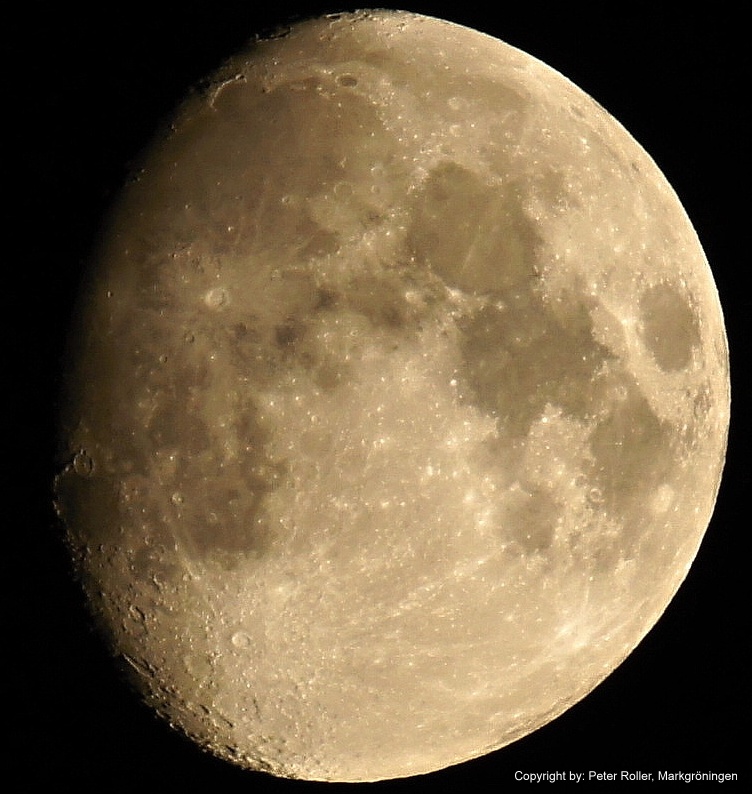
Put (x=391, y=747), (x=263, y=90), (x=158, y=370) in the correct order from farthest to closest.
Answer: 1. (x=391, y=747)
2. (x=263, y=90)
3. (x=158, y=370)

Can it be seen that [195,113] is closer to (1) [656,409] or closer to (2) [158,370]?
(2) [158,370]

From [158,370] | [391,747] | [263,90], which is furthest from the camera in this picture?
[391,747]

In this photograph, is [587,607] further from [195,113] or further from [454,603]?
[195,113]

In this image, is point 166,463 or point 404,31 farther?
point 404,31

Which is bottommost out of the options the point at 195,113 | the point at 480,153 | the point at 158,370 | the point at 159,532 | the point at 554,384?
the point at 159,532

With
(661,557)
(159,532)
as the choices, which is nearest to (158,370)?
(159,532)

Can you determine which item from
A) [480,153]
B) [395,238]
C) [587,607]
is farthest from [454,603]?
[480,153]

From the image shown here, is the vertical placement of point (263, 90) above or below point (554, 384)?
above
